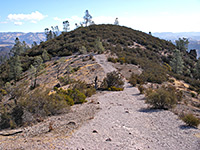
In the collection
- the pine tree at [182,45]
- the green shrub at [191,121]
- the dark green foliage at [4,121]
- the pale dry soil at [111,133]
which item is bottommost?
the dark green foliage at [4,121]

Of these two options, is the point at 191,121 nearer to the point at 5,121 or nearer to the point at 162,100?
the point at 162,100

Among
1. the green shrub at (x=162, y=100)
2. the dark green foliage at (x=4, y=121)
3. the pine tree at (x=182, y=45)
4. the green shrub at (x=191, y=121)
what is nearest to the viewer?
the green shrub at (x=191, y=121)

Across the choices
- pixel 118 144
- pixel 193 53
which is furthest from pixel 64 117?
pixel 193 53

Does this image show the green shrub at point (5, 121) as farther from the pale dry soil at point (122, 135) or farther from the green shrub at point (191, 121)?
the green shrub at point (191, 121)

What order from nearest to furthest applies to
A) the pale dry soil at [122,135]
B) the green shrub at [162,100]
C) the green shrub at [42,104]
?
the pale dry soil at [122,135]
the green shrub at [42,104]
the green shrub at [162,100]

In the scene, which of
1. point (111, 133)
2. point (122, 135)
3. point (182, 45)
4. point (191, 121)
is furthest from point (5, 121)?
point (182, 45)

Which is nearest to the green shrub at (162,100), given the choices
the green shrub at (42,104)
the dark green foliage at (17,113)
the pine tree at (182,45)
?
the green shrub at (42,104)

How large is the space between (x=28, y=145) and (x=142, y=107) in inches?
308

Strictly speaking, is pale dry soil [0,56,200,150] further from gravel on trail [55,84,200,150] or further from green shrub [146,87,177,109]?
green shrub [146,87,177,109]

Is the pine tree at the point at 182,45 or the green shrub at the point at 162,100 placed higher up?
the pine tree at the point at 182,45

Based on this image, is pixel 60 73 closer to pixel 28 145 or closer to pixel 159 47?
pixel 28 145

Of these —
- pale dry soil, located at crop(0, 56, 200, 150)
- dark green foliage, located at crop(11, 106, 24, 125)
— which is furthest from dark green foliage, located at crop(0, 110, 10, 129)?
pale dry soil, located at crop(0, 56, 200, 150)

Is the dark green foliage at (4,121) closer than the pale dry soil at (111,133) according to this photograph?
No

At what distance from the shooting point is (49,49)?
50.2 metres
